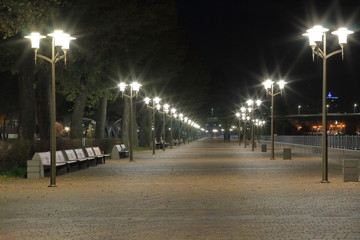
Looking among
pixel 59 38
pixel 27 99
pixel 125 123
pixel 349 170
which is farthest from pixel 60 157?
pixel 125 123

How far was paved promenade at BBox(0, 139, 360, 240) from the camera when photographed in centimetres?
1045

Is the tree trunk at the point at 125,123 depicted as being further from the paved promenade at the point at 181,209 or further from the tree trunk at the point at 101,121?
the paved promenade at the point at 181,209

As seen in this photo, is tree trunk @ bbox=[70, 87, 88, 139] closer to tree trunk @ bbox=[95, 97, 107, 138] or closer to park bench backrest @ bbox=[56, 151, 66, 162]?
tree trunk @ bbox=[95, 97, 107, 138]

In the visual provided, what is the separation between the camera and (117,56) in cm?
4156

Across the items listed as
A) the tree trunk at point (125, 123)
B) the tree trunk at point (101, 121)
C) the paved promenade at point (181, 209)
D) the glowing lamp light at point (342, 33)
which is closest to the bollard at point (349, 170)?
the paved promenade at point (181, 209)

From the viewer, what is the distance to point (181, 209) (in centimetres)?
1346

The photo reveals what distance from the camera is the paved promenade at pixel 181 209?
10445 mm

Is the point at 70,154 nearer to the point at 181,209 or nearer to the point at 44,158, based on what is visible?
the point at 44,158

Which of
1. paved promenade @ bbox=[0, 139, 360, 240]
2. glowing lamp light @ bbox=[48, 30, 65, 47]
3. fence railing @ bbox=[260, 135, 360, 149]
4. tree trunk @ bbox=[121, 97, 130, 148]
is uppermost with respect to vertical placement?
glowing lamp light @ bbox=[48, 30, 65, 47]

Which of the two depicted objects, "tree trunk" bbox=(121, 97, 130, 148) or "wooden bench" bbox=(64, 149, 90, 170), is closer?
"wooden bench" bbox=(64, 149, 90, 170)

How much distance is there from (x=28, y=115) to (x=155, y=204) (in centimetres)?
2057

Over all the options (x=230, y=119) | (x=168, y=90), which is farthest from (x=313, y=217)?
(x=230, y=119)

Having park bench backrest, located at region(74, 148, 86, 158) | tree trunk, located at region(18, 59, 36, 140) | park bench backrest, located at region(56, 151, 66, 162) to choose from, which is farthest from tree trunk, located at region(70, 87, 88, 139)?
park bench backrest, located at region(56, 151, 66, 162)

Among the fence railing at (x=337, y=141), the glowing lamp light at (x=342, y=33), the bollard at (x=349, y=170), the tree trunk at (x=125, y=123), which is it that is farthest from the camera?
the tree trunk at (x=125, y=123)
